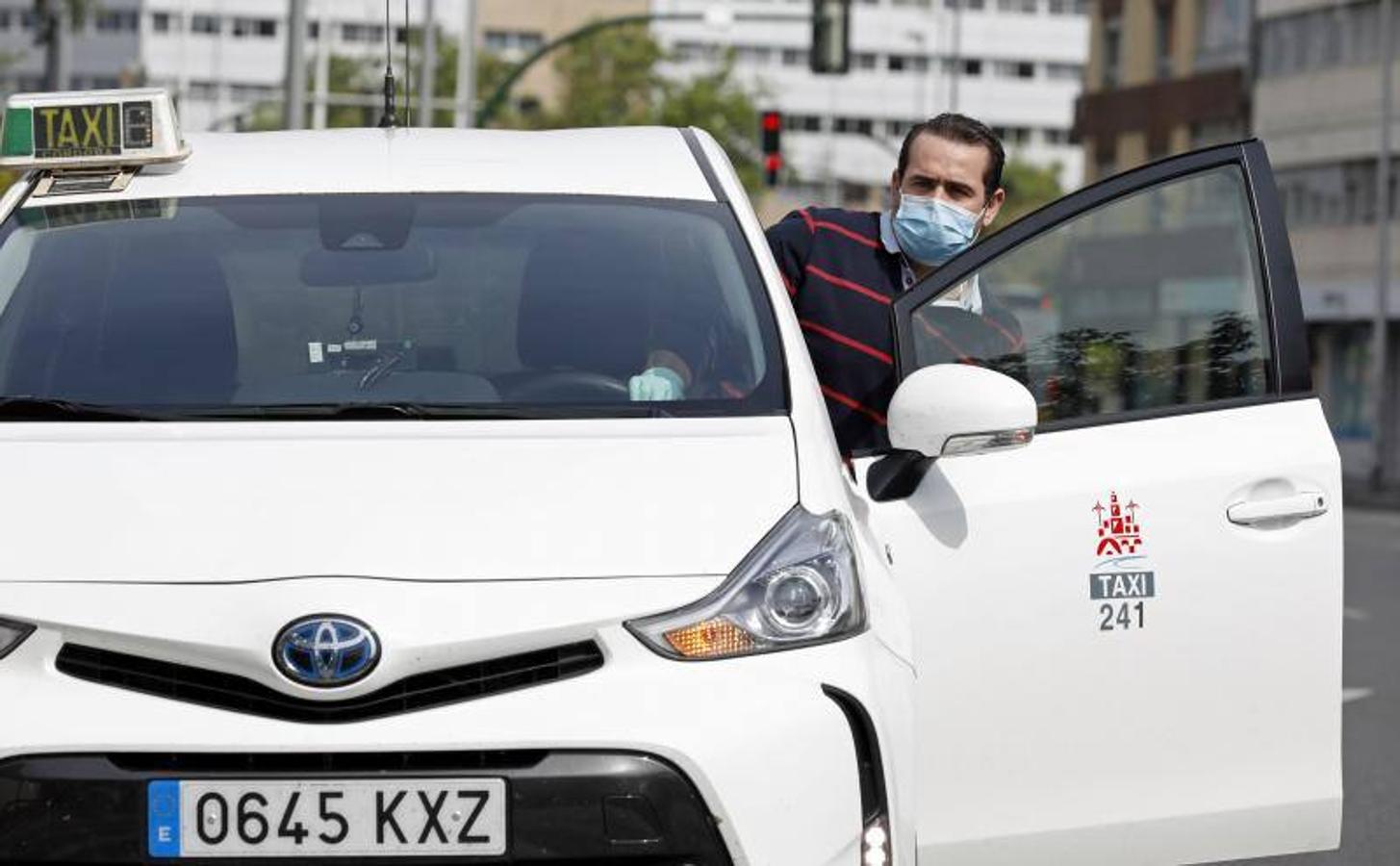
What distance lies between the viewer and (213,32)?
115 metres

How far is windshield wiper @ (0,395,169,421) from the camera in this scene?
15.8ft

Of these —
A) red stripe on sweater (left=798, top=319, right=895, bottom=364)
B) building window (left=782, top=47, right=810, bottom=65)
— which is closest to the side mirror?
red stripe on sweater (left=798, top=319, right=895, bottom=364)

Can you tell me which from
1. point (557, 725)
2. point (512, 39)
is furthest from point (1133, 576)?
point (512, 39)

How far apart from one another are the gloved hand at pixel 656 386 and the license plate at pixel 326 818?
Answer: 104 centimetres

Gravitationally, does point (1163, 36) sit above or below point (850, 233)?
above

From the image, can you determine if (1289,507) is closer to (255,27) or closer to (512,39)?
(512,39)

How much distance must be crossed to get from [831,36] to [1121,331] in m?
26.3

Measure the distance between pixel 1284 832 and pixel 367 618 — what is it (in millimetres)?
2025

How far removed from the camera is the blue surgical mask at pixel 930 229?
20.3ft

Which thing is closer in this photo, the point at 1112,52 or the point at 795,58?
the point at 1112,52

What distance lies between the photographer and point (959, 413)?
491cm

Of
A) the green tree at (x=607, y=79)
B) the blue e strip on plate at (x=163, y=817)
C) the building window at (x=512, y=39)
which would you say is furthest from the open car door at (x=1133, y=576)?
the building window at (x=512, y=39)

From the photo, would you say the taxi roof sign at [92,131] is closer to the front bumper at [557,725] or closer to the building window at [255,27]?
the front bumper at [557,725]

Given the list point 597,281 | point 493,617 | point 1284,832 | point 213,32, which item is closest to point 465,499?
point 493,617
